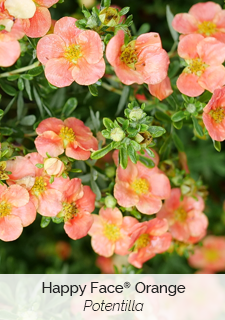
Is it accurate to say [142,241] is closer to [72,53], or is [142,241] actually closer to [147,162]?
[147,162]

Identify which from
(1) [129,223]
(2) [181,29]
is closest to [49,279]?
(1) [129,223]

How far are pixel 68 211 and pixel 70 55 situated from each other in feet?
2.51

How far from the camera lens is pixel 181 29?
6.59ft

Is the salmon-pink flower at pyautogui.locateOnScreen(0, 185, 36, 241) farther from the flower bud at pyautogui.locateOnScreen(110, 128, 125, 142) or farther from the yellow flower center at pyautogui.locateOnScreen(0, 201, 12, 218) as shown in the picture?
the flower bud at pyautogui.locateOnScreen(110, 128, 125, 142)

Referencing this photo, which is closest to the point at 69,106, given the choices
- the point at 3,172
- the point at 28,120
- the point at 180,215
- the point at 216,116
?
the point at 28,120

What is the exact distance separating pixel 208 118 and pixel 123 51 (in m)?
0.52

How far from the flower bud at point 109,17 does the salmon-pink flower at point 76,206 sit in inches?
28.7

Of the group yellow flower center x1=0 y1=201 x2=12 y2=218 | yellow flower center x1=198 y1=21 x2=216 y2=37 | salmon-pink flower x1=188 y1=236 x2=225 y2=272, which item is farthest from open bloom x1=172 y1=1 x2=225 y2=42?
salmon-pink flower x1=188 y1=236 x2=225 y2=272

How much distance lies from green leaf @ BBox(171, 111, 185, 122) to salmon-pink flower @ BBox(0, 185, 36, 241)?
33.3 inches

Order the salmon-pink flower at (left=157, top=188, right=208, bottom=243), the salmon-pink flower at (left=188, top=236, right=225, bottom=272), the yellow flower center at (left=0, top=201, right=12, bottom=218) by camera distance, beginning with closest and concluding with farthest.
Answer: the yellow flower center at (left=0, top=201, right=12, bottom=218) → the salmon-pink flower at (left=157, top=188, right=208, bottom=243) → the salmon-pink flower at (left=188, top=236, right=225, bottom=272)

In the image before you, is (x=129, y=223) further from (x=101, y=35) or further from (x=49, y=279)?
(x=101, y=35)

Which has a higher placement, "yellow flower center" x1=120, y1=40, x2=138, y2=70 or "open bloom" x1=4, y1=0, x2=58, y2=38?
"open bloom" x1=4, y1=0, x2=58, y2=38

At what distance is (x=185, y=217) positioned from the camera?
224 cm

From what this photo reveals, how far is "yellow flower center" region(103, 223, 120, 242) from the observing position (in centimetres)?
206
